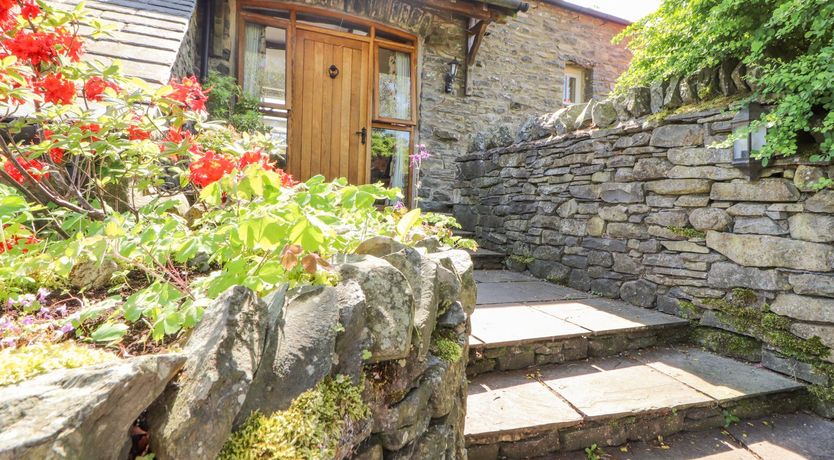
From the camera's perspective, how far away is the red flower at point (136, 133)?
141 centimetres

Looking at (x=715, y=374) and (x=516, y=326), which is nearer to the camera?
(x=715, y=374)

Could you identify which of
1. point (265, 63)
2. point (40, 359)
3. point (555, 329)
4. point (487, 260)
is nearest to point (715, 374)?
point (555, 329)

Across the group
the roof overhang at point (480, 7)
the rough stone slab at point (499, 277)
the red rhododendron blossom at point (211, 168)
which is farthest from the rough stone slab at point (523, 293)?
the roof overhang at point (480, 7)

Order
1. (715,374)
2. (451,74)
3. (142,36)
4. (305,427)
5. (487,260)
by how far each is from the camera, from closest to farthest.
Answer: (305,427) → (715,374) → (142,36) → (487,260) → (451,74)

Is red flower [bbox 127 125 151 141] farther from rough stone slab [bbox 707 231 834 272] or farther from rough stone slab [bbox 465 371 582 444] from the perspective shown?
rough stone slab [bbox 707 231 834 272]

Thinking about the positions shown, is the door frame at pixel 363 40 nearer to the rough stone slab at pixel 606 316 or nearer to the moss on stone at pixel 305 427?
the rough stone slab at pixel 606 316

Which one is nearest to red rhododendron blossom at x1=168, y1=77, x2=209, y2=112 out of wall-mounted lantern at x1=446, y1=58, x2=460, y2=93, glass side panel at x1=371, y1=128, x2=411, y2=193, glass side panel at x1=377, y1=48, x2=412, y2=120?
glass side panel at x1=371, y1=128, x2=411, y2=193

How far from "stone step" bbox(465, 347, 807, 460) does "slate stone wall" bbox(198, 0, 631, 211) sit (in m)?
3.25

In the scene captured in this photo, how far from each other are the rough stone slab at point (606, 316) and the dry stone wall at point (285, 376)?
4.23 ft

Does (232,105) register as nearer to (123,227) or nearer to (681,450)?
(123,227)

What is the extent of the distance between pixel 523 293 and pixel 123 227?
8.50 feet

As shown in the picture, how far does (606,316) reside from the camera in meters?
2.59

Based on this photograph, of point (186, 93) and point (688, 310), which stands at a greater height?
point (186, 93)

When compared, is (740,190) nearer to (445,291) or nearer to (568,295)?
(568,295)
